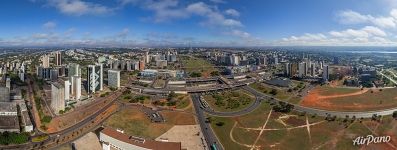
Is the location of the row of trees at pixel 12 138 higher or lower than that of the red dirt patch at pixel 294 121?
lower

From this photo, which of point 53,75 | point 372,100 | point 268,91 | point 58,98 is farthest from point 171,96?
point 53,75

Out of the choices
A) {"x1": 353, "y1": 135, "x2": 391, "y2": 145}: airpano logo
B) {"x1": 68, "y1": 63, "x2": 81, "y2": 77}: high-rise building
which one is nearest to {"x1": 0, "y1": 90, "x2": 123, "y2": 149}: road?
{"x1": 68, "y1": 63, "x2": 81, "y2": 77}: high-rise building

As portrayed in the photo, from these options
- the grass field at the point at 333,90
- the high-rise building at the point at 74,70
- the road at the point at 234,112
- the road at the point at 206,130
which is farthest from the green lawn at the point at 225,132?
the high-rise building at the point at 74,70

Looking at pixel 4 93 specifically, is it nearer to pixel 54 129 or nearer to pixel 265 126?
pixel 54 129

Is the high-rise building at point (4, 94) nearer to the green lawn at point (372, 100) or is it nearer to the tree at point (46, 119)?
the tree at point (46, 119)

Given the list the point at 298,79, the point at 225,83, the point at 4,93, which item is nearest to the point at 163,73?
the point at 225,83

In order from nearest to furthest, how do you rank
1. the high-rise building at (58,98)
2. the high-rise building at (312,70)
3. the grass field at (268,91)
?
the high-rise building at (58,98) → the grass field at (268,91) → the high-rise building at (312,70)

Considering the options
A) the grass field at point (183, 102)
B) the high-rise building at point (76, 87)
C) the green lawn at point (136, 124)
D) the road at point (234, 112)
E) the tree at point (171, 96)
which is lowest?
the green lawn at point (136, 124)

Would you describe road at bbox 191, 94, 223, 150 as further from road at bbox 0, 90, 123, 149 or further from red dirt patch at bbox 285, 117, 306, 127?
road at bbox 0, 90, 123, 149
